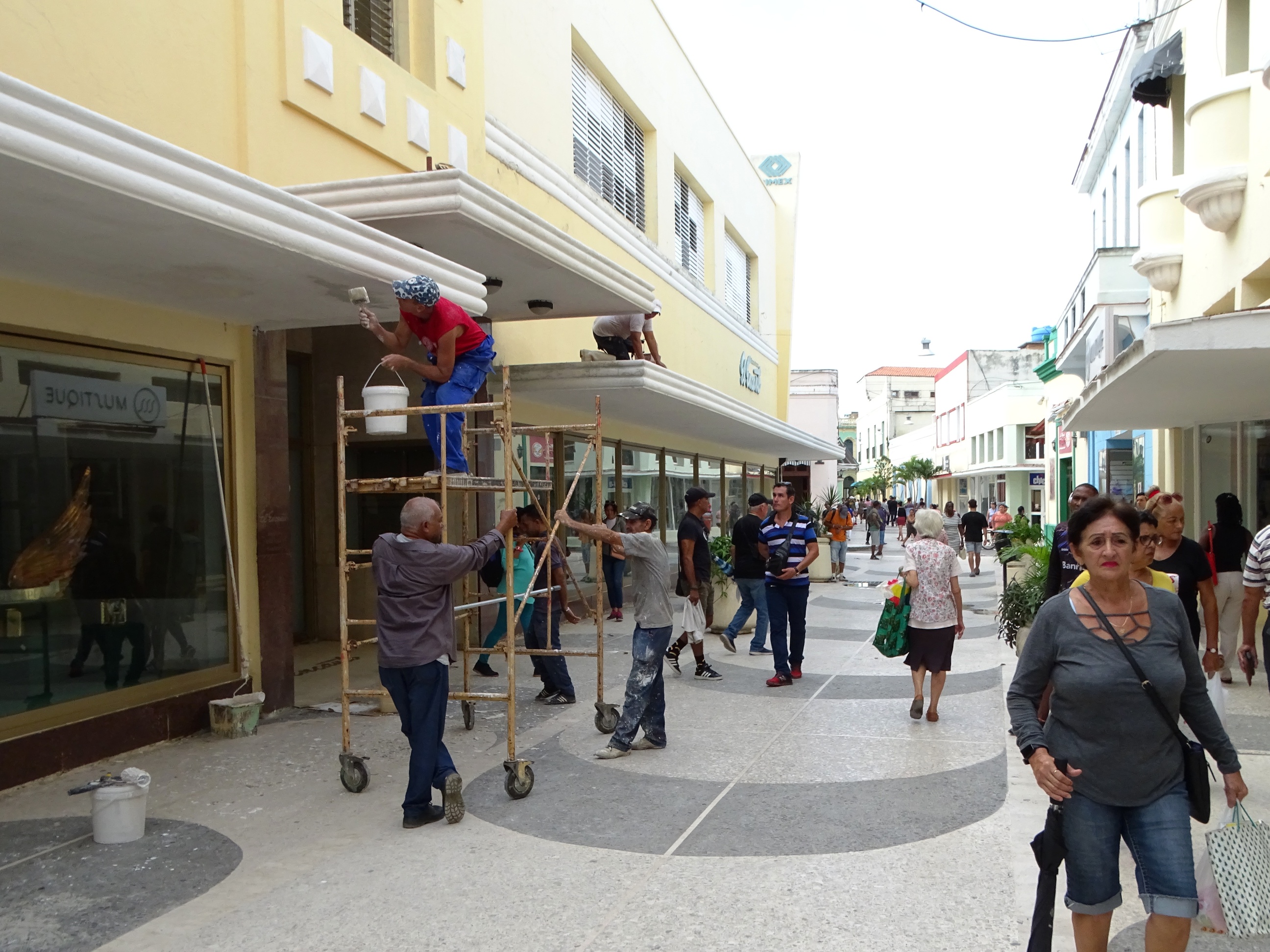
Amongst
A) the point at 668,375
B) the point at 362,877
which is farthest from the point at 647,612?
the point at 668,375

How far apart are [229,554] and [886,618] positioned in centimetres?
480

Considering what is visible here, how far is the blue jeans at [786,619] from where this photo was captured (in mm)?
9008

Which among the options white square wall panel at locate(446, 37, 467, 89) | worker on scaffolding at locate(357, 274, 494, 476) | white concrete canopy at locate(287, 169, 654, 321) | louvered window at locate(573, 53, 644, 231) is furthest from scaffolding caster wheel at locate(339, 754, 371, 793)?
louvered window at locate(573, 53, 644, 231)

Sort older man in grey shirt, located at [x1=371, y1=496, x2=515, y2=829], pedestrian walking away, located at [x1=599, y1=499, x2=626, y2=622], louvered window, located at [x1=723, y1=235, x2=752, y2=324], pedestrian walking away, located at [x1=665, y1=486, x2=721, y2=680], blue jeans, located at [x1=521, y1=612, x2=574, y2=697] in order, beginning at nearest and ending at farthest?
older man in grey shirt, located at [x1=371, y1=496, x2=515, y2=829] < blue jeans, located at [x1=521, y1=612, x2=574, y2=697] < pedestrian walking away, located at [x1=665, y1=486, x2=721, y2=680] < pedestrian walking away, located at [x1=599, y1=499, x2=626, y2=622] < louvered window, located at [x1=723, y1=235, x2=752, y2=324]

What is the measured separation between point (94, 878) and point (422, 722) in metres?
1.55

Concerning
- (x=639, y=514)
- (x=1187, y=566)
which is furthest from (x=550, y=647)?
(x=1187, y=566)

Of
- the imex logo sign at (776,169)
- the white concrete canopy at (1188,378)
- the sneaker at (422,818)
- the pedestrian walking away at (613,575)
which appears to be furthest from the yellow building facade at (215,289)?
the imex logo sign at (776,169)

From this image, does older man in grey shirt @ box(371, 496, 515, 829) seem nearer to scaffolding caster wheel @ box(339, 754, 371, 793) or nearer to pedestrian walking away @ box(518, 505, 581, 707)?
scaffolding caster wheel @ box(339, 754, 371, 793)

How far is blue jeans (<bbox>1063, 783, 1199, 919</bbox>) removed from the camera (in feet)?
9.81

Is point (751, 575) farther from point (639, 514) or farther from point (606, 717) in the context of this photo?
point (639, 514)

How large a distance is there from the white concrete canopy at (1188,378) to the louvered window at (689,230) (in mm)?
9370

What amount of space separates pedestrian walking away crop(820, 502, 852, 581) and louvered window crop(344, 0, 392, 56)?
13915mm

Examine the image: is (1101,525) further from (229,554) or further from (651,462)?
(651,462)

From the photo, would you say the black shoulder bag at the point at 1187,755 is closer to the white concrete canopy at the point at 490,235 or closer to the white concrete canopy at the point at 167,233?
the white concrete canopy at the point at 167,233
